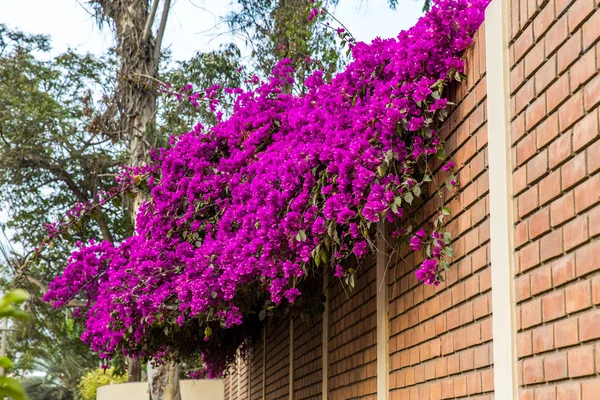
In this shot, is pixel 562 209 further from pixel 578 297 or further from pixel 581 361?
pixel 581 361

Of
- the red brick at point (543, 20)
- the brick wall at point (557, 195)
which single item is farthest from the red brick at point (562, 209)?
the red brick at point (543, 20)

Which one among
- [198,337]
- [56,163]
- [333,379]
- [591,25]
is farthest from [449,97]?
[56,163]

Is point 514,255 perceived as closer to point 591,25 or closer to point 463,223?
point 463,223

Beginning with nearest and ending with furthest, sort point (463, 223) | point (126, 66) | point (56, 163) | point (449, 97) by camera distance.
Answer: point (463, 223), point (449, 97), point (126, 66), point (56, 163)

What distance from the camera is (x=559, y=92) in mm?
3070

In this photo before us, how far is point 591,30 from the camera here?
A: 279cm

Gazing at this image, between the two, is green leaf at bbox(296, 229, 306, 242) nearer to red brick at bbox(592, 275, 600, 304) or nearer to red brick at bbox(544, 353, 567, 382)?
red brick at bbox(544, 353, 567, 382)

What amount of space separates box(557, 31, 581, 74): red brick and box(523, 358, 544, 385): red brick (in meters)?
1.07

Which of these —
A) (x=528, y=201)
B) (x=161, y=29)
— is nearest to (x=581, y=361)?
(x=528, y=201)

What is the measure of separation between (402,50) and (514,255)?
168cm

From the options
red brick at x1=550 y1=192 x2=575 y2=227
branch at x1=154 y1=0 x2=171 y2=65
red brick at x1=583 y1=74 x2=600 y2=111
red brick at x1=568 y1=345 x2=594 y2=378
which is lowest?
red brick at x1=568 y1=345 x2=594 y2=378

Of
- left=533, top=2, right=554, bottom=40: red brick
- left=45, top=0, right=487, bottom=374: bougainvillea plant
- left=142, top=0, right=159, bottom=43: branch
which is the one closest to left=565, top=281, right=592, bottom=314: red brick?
left=533, top=2, right=554, bottom=40: red brick

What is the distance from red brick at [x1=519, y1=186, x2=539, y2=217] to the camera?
324 centimetres

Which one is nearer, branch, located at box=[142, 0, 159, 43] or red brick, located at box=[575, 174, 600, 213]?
red brick, located at box=[575, 174, 600, 213]
